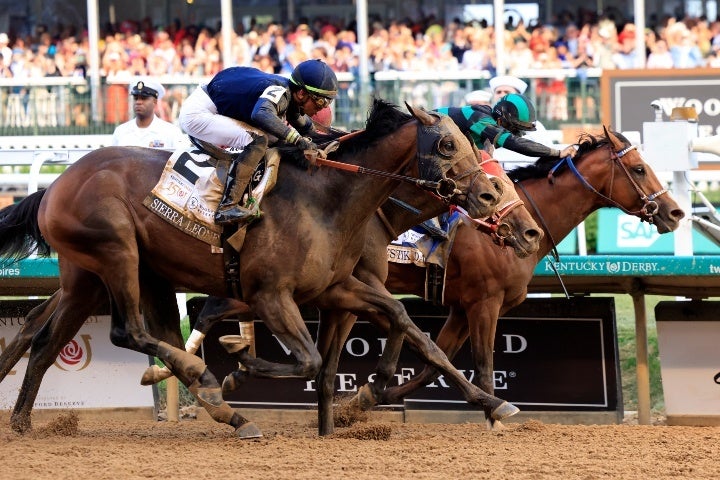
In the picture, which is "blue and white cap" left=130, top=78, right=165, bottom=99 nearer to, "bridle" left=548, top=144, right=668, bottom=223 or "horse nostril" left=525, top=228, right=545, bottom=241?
"bridle" left=548, top=144, right=668, bottom=223

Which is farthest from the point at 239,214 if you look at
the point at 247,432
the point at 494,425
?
the point at 494,425

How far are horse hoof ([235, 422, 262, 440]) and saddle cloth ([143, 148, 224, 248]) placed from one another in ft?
3.16

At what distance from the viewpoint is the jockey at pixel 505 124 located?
748 centimetres

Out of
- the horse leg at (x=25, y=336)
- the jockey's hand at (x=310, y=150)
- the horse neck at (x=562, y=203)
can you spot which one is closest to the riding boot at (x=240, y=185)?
the jockey's hand at (x=310, y=150)

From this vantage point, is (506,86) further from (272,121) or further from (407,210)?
(272,121)

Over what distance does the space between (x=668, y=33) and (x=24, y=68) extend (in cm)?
952

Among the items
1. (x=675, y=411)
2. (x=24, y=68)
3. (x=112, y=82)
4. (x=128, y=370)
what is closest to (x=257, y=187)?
(x=128, y=370)

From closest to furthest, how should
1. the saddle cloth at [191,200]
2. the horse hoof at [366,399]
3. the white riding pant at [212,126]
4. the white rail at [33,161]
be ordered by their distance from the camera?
the saddle cloth at [191,200] < the white riding pant at [212,126] < the horse hoof at [366,399] < the white rail at [33,161]

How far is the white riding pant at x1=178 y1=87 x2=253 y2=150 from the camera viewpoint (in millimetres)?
6820

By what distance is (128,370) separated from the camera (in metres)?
8.38

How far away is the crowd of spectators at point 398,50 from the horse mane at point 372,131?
10781mm

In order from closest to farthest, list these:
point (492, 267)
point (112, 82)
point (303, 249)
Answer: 1. point (303, 249)
2. point (492, 267)
3. point (112, 82)

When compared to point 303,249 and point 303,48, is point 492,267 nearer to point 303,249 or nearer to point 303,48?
point 303,249

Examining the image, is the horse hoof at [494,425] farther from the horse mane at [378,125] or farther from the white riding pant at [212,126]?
the white riding pant at [212,126]
